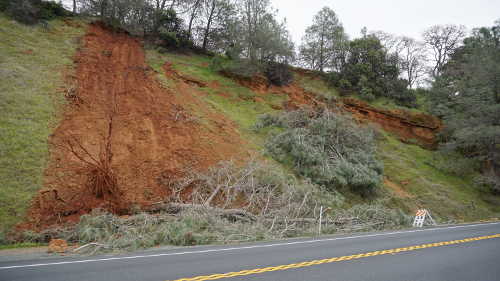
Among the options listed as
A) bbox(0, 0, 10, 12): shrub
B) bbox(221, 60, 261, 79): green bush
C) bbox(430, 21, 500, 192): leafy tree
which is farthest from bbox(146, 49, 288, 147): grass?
bbox(430, 21, 500, 192): leafy tree

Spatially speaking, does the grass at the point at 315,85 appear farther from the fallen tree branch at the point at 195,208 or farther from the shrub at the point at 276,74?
the fallen tree branch at the point at 195,208

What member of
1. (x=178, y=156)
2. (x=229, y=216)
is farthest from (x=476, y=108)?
(x=178, y=156)

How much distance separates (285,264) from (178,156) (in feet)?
26.0

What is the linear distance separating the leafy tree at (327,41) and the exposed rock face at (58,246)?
2718 centimetres

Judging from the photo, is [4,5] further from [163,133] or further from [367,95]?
[367,95]

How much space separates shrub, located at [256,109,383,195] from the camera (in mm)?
15305

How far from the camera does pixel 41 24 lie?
17.6 m

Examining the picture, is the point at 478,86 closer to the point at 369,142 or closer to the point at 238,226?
the point at 369,142

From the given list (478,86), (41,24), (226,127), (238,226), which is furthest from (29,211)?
(478,86)

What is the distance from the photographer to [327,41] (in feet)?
96.2

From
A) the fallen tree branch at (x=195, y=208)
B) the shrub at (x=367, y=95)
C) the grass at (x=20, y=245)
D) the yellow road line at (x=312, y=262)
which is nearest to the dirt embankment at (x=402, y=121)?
the shrub at (x=367, y=95)

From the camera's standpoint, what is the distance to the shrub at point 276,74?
2461 centimetres

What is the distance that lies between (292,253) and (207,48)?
961 inches

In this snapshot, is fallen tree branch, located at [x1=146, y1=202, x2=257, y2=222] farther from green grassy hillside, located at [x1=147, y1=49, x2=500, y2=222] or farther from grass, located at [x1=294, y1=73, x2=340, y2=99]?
grass, located at [x1=294, y1=73, x2=340, y2=99]
